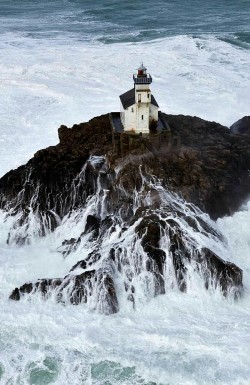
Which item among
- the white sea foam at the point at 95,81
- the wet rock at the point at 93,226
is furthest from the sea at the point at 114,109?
the wet rock at the point at 93,226

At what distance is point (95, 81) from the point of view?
178ft

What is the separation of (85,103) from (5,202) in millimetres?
18378

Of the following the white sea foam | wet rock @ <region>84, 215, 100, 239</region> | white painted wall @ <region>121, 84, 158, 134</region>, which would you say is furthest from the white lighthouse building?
the white sea foam

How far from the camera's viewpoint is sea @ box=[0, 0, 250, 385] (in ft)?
77.9

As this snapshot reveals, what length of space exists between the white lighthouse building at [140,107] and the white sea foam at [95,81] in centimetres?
1050

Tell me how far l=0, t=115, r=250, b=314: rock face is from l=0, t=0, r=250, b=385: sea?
Answer: 29.6 inches

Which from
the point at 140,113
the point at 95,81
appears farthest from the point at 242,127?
the point at 95,81

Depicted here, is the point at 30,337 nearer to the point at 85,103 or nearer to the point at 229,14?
the point at 85,103

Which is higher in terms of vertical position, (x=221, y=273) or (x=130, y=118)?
(x=130, y=118)

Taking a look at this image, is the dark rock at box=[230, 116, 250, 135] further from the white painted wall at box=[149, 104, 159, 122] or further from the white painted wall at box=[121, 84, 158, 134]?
the white painted wall at box=[121, 84, 158, 134]

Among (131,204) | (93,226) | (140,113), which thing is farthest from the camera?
(140,113)

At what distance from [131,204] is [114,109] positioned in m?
18.5

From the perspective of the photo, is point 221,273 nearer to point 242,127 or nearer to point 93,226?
point 93,226

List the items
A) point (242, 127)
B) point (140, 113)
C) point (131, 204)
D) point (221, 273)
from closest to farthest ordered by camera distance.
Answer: point (221, 273) < point (131, 204) < point (140, 113) < point (242, 127)
